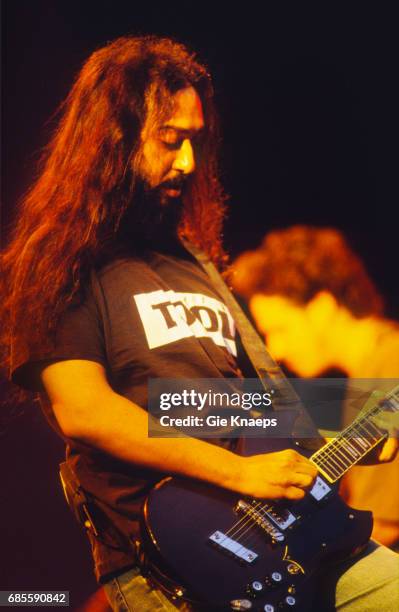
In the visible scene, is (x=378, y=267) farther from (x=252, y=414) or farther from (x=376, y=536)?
(x=376, y=536)

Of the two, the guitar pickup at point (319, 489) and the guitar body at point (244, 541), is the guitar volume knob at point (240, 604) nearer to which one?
the guitar body at point (244, 541)

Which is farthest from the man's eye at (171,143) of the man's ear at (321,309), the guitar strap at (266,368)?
the man's ear at (321,309)

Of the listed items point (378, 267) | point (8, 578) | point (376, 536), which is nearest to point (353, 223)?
point (378, 267)

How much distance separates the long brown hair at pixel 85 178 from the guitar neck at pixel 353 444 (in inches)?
27.6

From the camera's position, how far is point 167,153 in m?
1.49

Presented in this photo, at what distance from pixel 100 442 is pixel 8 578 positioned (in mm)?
612

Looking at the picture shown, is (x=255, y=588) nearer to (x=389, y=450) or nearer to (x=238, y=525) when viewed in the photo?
(x=238, y=525)

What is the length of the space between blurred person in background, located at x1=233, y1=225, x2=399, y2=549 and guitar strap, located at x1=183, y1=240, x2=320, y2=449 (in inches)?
10.5

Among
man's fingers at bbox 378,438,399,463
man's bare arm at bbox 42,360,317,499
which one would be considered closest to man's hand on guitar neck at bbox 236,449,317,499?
man's bare arm at bbox 42,360,317,499

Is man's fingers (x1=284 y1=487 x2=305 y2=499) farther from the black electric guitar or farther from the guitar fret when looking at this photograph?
the guitar fret

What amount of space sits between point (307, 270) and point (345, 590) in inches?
43.7

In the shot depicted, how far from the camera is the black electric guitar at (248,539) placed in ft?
3.56

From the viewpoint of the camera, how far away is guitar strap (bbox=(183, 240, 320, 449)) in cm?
137

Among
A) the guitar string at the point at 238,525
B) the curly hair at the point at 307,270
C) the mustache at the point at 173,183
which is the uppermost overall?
the mustache at the point at 173,183
